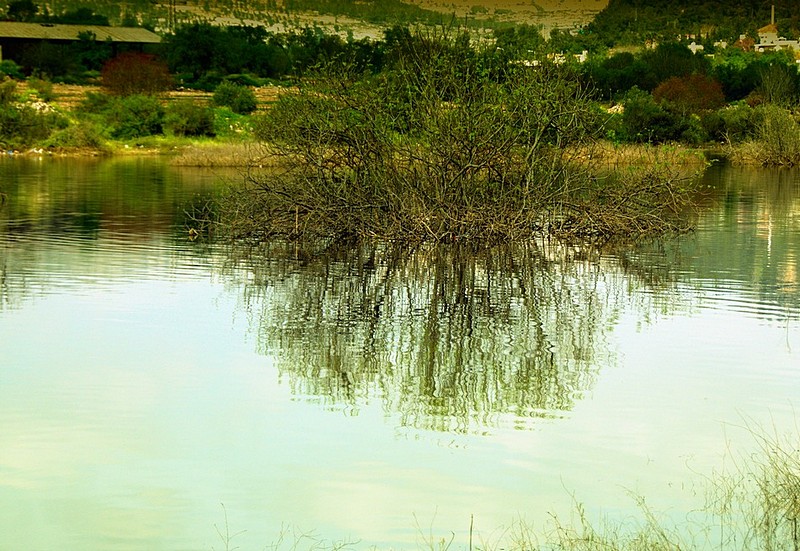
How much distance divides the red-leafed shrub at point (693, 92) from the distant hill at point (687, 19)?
65726mm

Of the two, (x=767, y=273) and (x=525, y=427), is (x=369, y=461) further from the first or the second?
(x=767, y=273)

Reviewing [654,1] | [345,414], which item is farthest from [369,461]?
[654,1]

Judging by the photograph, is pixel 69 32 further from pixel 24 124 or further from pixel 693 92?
pixel 693 92

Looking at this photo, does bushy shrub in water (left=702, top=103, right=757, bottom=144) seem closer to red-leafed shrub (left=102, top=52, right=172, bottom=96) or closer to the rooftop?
red-leafed shrub (left=102, top=52, right=172, bottom=96)

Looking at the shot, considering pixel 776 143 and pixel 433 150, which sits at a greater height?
pixel 433 150

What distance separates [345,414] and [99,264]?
38.3ft

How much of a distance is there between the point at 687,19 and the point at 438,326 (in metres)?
154

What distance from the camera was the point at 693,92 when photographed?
80562 millimetres

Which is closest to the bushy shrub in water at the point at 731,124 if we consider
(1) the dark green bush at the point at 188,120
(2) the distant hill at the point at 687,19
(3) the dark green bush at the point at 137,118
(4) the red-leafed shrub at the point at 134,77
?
(1) the dark green bush at the point at 188,120

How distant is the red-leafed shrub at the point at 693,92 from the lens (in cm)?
7938

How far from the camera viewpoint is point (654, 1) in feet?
576

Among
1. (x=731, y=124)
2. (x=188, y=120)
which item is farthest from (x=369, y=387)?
(x=731, y=124)

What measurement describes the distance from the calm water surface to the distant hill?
428 ft

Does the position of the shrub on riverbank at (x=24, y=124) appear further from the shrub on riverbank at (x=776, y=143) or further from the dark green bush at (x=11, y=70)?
the shrub on riverbank at (x=776, y=143)
